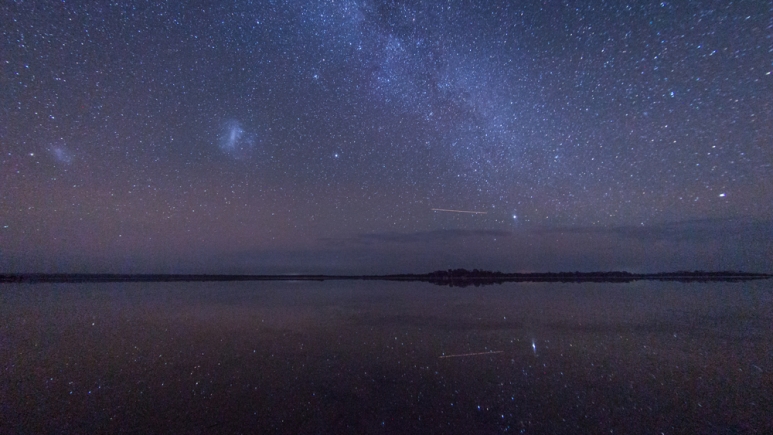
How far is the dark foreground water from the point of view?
15.8 ft

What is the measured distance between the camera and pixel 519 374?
671 cm

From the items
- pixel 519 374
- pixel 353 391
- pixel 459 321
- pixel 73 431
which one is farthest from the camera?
pixel 459 321

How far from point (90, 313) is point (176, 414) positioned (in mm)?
13620

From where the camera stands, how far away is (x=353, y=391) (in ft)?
19.3

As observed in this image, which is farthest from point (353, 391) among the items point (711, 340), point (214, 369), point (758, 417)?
point (711, 340)

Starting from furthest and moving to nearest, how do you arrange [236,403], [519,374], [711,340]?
1. [711,340]
2. [519,374]
3. [236,403]

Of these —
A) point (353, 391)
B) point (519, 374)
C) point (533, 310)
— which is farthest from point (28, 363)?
point (533, 310)

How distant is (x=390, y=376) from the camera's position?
6668 millimetres

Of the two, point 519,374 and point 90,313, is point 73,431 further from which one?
point 90,313

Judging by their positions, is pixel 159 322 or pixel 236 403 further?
pixel 159 322

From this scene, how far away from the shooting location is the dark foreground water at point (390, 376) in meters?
4.80

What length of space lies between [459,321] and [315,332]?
500 cm

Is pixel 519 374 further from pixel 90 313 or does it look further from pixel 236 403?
pixel 90 313

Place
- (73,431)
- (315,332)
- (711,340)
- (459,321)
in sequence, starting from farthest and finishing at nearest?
1. (459,321)
2. (315,332)
3. (711,340)
4. (73,431)
